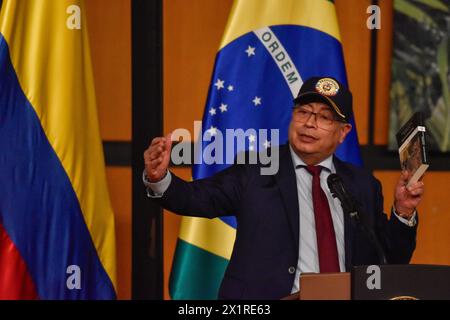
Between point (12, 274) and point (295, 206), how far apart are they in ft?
4.07

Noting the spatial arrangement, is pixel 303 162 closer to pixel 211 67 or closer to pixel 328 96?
pixel 328 96

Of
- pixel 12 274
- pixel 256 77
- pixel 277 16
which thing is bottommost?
pixel 12 274

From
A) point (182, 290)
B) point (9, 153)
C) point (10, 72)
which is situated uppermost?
point (10, 72)

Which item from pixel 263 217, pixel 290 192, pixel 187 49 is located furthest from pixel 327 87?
pixel 187 49

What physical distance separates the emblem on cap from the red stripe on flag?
1363mm

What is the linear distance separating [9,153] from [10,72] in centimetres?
31

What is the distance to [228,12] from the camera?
3.44m

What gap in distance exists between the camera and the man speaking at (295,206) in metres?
2.38

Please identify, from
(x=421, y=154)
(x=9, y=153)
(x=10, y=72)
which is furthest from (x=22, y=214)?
(x=421, y=154)

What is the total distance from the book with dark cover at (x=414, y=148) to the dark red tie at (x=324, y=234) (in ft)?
1.34

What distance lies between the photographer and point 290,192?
2432 mm

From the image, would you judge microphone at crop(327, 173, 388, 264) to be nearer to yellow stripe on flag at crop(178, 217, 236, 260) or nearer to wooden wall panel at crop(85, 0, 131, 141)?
yellow stripe on flag at crop(178, 217, 236, 260)

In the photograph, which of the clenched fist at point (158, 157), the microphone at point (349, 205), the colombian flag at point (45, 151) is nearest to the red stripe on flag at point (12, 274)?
the colombian flag at point (45, 151)

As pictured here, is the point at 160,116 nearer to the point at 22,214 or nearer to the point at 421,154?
the point at 22,214
